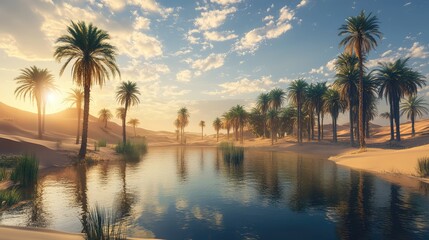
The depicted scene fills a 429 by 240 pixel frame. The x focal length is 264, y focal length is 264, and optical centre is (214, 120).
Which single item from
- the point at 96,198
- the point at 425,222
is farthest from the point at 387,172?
the point at 96,198

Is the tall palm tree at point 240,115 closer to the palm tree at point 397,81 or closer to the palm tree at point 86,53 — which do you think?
the palm tree at point 397,81

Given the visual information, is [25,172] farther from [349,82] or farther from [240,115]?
[240,115]

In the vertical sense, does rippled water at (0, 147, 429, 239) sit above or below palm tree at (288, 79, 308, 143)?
below

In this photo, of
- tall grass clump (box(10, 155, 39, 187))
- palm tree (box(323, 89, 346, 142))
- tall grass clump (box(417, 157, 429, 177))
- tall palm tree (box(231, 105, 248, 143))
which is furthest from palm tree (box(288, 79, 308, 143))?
tall grass clump (box(10, 155, 39, 187))

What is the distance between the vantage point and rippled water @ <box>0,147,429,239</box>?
37.7 feet

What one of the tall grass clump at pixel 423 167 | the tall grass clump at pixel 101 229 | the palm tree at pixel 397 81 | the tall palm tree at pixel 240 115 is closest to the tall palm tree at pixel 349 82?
the palm tree at pixel 397 81

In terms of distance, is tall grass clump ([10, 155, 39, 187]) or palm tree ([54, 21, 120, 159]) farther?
palm tree ([54, 21, 120, 159])

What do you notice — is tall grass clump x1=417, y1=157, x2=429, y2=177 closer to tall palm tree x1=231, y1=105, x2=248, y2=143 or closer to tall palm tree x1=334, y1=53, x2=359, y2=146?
tall palm tree x1=334, y1=53, x2=359, y2=146

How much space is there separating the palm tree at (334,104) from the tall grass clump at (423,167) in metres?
45.3

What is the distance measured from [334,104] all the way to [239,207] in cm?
6221

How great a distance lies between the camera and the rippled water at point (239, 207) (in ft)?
37.7

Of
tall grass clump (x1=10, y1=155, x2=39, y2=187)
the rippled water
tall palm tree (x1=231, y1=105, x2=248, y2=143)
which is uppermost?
tall palm tree (x1=231, y1=105, x2=248, y2=143)

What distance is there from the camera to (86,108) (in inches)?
1427

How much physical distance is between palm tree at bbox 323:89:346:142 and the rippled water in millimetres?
47931
